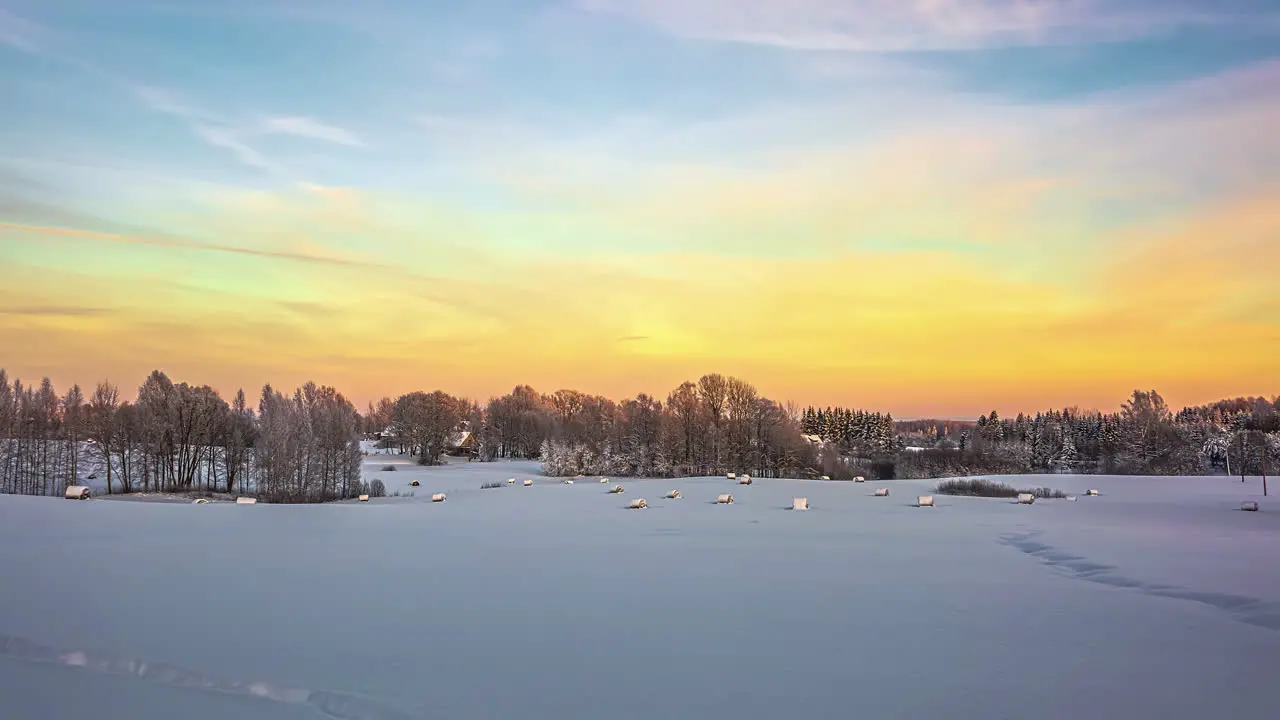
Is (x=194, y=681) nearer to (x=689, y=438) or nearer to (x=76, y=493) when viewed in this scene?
(x=76, y=493)

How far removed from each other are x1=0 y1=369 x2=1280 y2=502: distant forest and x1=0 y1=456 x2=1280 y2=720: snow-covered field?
25.2 metres

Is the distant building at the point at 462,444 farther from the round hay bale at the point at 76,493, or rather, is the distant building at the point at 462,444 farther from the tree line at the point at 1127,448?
the round hay bale at the point at 76,493

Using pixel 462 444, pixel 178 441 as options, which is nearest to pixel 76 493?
pixel 178 441

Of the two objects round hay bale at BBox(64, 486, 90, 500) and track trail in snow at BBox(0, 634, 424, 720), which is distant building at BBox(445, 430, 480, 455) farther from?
track trail in snow at BBox(0, 634, 424, 720)

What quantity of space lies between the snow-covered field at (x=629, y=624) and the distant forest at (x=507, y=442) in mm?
25153

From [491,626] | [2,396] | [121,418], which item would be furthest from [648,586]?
[2,396]

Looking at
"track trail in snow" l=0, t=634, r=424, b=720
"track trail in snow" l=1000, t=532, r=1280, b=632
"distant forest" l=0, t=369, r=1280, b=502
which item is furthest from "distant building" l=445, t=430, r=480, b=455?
"track trail in snow" l=0, t=634, r=424, b=720

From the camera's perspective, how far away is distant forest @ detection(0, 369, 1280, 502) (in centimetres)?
4212

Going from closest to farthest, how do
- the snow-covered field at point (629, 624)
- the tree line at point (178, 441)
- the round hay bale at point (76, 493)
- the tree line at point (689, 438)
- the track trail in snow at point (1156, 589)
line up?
the snow-covered field at point (629, 624), the track trail in snow at point (1156, 589), the round hay bale at point (76, 493), the tree line at point (178, 441), the tree line at point (689, 438)

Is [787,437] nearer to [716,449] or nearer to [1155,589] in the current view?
[716,449]

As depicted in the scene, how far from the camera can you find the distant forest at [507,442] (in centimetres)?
4212

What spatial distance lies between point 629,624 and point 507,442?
3576 inches

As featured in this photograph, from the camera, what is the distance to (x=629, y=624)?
27.2 ft

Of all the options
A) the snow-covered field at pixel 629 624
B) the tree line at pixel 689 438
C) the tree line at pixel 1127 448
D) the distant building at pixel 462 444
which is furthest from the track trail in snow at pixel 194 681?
the distant building at pixel 462 444
